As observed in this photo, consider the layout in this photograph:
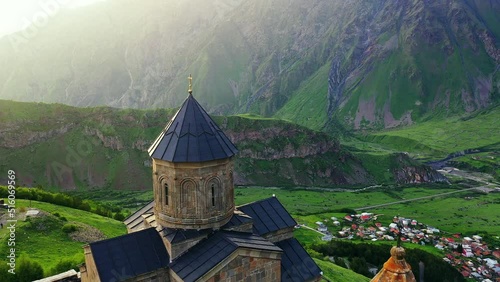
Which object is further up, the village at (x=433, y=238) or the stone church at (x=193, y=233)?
the stone church at (x=193, y=233)

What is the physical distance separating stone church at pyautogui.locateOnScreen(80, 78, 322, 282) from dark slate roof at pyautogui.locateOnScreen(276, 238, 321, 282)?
57mm

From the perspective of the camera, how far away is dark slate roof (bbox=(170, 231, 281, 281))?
1794 cm

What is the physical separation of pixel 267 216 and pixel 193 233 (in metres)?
5.61

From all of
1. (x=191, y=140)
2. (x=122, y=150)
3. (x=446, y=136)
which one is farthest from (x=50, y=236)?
(x=446, y=136)

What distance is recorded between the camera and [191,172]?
20.2 meters

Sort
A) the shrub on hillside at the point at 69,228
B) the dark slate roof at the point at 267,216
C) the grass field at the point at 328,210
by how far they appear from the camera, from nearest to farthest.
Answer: the dark slate roof at the point at 267,216 → the grass field at the point at 328,210 → the shrub on hillside at the point at 69,228

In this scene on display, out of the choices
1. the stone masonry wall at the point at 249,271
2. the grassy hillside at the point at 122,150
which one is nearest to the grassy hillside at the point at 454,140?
the grassy hillside at the point at 122,150

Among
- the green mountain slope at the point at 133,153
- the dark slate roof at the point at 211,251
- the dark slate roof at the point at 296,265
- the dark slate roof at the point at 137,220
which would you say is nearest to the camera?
the dark slate roof at the point at 211,251

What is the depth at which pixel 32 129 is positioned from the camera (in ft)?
327

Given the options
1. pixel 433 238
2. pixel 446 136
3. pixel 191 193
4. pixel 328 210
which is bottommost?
pixel 433 238

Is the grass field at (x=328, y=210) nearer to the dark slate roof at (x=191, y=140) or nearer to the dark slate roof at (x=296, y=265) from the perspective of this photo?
the dark slate roof at (x=296, y=265)

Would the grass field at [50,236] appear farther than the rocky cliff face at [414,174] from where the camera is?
→ No

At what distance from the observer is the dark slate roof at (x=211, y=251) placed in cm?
1794

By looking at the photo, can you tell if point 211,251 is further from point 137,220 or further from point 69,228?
point 69,228
